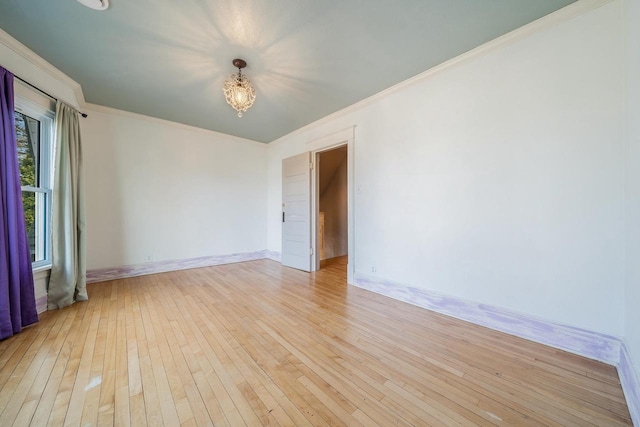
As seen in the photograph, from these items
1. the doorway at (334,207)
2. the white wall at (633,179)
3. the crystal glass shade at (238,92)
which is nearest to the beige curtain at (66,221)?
Result: the crystal glass shade at (238,92)

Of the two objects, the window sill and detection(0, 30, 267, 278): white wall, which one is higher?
detection(0, 30, 267, 278): white wall

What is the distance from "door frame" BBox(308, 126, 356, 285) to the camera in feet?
10.9

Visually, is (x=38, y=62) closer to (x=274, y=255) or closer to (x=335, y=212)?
(x=274, y=255)

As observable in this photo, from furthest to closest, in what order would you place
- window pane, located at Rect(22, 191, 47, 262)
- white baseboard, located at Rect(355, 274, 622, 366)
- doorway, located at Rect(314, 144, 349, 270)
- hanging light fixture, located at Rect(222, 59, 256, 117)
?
doorway, located at Rect(314, 144, 349, 270) < window pane, located at Rect(22, 191, 47, 262) < hanging light fixture, located at Rect(222, 59, 256, 117) < white baseboard, located at Rect(355, 274, 622, 366)

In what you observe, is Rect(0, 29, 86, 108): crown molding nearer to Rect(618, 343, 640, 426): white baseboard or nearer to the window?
the window

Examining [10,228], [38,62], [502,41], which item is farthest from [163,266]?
[502,41]

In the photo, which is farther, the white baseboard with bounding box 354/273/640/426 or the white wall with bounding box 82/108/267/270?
the white wall with bounding box 82/108/267/270

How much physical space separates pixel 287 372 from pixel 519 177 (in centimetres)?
250

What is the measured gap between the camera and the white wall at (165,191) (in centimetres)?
345

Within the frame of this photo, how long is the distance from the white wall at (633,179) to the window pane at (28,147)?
527 centimetres

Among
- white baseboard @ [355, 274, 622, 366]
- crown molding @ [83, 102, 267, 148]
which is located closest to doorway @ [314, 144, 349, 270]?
crown molding @ [83, 102, 267, 148]

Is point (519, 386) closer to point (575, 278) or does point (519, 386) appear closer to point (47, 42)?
point (575, 278)

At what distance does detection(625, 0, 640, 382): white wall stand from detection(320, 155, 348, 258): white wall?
13.6 ft

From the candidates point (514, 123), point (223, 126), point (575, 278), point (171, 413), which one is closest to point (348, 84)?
point (514, 123)
